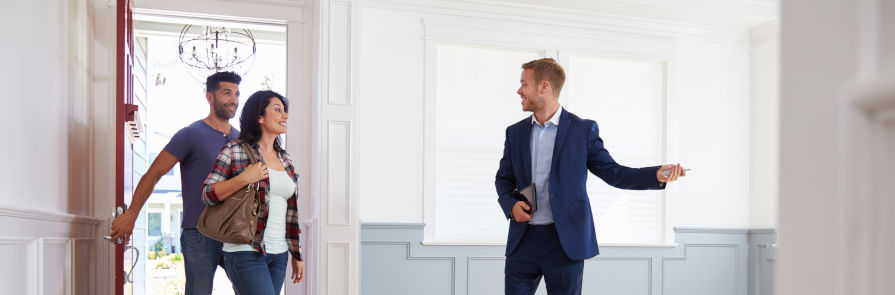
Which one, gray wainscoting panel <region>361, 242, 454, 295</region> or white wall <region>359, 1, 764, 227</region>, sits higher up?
white wall <region>359, 1, 764, 227</region>

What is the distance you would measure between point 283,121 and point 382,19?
2.17 m

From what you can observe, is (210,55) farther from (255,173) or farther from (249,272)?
(249,272)

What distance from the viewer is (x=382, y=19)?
484 cm

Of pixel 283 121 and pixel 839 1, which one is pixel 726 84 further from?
pixel 839 1

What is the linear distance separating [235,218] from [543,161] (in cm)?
122

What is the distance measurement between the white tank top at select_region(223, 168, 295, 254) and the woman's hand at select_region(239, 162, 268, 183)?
65 mm

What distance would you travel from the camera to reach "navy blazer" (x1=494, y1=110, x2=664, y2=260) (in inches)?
106

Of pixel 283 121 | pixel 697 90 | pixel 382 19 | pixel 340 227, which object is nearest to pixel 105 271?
pixel 340 227

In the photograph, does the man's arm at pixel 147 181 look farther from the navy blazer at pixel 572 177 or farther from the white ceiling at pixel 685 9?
the white ceiling at pixel 685 9

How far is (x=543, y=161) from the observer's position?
9.35 feet

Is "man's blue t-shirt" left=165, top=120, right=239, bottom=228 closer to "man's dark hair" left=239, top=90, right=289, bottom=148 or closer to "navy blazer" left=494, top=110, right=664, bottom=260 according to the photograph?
"man's dark hair" left=239, top=90, right=289, bottom=148

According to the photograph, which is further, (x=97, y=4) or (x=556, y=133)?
(x=97, y=4)

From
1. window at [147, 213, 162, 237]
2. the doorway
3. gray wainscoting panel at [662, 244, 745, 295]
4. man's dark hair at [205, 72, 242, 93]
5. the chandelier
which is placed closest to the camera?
man's dark hair at [205, 72, 242, 93]

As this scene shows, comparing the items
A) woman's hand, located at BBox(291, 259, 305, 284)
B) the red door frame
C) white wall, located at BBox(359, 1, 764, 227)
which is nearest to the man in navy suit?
woman's hand, located at BBox(291, 259, 305, 284)
